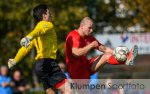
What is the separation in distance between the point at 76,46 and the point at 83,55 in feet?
0.76

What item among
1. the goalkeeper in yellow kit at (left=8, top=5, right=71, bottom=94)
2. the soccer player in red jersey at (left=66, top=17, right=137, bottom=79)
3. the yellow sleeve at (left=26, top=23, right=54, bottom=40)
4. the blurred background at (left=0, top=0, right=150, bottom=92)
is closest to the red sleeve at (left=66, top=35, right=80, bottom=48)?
the soccer player in red jersey at (left=66, top=17, right=137, bottom=79)

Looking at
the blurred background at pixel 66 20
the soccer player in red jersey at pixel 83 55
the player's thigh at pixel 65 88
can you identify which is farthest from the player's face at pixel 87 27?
the blurred background at pixel 66 20

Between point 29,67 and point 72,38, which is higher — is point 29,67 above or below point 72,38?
below

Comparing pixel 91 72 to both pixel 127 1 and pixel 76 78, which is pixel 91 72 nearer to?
pixel 76 78

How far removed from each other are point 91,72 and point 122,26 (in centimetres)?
1831

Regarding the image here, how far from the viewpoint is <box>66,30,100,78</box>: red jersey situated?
12711 mm

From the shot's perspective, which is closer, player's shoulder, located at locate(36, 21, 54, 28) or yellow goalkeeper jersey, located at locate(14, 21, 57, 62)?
player's shoulder, located at locate(36, 21, 54, 28)

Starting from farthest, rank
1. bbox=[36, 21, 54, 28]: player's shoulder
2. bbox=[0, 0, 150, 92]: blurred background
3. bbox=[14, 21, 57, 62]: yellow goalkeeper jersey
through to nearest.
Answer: bbox=[0, 0, 150, 92]: blurred background < bbox=[14, 21, 57, 62]: yellow goalkeeper jersey < bbox=[36, 21, 54, 28]: player's shoulder

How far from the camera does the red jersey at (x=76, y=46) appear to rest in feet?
41.7

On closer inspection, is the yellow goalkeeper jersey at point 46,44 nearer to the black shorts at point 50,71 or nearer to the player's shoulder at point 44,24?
the player's shoulder at point 44,24

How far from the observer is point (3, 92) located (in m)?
18.4

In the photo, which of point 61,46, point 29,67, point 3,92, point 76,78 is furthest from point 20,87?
point 29,67

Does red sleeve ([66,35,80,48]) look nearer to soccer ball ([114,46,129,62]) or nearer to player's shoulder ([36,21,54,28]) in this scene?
soccer ball ([114,46,129,62])

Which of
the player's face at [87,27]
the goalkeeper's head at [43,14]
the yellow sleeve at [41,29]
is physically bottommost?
the player's face at [87,27]
